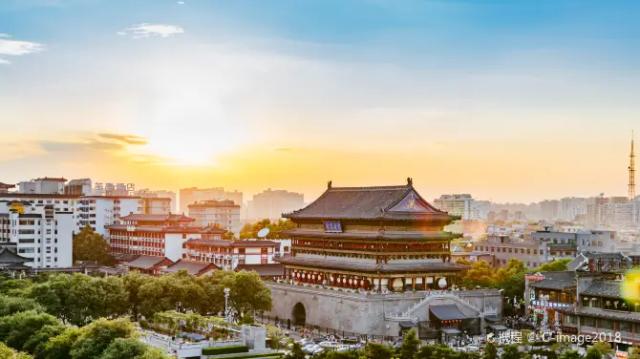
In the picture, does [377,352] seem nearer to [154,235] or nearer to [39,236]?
[39,236]

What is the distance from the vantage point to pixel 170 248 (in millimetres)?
95812

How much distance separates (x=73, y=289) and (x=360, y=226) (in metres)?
22.6

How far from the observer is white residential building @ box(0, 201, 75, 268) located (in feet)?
289

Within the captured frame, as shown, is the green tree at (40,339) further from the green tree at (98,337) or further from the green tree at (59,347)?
the green tree at (98,337)

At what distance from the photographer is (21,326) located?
4781 cm

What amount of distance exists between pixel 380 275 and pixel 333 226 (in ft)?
25.1

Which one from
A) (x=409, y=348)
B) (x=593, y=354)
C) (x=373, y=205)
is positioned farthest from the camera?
(x=373, y=205)

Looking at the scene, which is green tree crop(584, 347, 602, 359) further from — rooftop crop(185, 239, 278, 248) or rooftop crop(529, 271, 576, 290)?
rooftop crop(185, 239, 278, 248)

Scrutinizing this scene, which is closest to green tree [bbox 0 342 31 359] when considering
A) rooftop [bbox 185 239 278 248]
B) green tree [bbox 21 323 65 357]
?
green tree [bbox 21 323 65 357]

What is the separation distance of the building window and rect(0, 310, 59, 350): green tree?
2650 cm

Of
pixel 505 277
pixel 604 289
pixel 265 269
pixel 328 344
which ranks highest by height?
pixel 604 289

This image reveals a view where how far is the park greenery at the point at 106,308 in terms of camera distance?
43625mm

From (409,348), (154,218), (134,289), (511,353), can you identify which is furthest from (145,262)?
(511,353)

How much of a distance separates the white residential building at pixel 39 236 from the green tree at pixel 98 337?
45.9 meters
